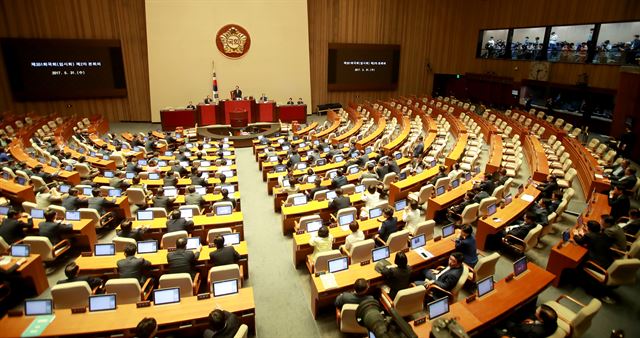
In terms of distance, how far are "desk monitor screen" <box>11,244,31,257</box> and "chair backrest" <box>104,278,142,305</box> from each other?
2068 mm

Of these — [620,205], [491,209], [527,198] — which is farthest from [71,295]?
[620,205]

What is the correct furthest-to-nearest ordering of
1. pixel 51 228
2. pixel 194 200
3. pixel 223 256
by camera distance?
1. pixel 194 200
2. pixel 51 228
3. pixel 223 256

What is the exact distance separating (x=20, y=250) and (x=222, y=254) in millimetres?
3266

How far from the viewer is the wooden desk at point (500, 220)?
22.2 ft

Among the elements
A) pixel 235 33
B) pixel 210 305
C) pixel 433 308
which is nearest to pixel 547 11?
pixel 235 33

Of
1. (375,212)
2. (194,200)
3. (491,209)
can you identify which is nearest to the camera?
(491,209)

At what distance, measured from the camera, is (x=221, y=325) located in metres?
3.97

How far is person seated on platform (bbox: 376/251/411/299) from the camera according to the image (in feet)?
16.3

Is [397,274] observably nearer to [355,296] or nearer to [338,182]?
[355,296]

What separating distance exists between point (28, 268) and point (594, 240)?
8.87 m

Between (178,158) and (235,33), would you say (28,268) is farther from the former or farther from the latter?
(235,33)

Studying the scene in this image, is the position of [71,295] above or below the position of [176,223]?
below

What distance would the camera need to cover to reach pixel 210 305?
4.72 m

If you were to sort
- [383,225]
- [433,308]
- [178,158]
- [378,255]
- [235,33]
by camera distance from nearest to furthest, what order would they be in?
[433,308], [378,255], [383,225], [178,158], [235,33]
